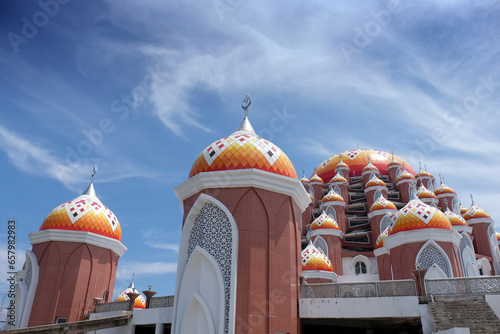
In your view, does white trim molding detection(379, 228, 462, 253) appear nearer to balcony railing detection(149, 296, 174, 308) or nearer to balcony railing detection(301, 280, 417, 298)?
balcony railing detection(301, 280, 417, 298)

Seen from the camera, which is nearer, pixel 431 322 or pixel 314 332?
pixel 431 322

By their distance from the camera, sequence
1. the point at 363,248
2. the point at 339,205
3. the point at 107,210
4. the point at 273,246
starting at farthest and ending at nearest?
the point at 339,205, the point at 363,248, the point at 107,210, the point at 273,246

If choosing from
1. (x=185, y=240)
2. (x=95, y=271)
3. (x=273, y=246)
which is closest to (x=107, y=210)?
(x=95, y=271)

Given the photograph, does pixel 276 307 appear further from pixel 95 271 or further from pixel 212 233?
pixel 95 271

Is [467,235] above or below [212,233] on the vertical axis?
above

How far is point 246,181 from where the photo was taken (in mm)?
10953

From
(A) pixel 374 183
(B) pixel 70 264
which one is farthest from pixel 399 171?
(B) pixel 70 264

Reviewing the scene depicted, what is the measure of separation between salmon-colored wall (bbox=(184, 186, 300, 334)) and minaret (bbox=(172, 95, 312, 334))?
0.07 ft

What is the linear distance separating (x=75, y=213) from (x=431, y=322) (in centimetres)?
1351

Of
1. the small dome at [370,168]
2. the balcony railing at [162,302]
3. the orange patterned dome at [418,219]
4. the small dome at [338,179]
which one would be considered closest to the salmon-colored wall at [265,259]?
the balcony railing at [162,302]

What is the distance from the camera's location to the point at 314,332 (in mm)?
13617

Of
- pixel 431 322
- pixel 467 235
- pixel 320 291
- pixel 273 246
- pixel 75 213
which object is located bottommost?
pixel 431 322

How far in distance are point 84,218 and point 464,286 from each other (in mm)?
13691

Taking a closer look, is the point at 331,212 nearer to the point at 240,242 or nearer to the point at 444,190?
the point at 444,190
